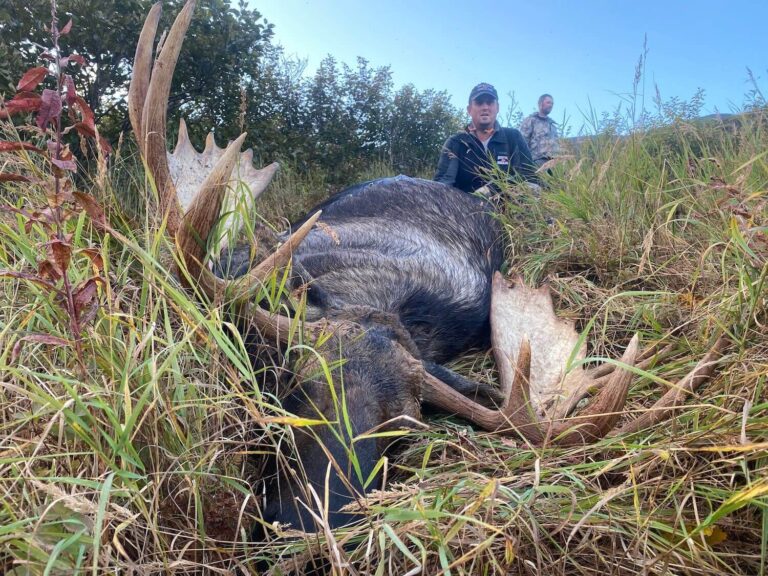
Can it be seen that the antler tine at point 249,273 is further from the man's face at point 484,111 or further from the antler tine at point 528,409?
the man's face at point 484,111

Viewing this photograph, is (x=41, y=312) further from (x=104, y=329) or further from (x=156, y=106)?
(x=156, y=106)

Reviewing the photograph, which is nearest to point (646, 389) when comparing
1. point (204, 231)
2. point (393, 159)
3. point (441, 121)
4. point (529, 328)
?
point (529, 328)

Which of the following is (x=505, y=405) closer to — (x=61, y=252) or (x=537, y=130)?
(x=61, y=252)

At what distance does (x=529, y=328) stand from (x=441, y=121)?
856cm

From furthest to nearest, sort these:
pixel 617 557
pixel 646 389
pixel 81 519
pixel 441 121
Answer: pixel 441 121, pixel 646 389, pixel 617 557, pixel 81 519

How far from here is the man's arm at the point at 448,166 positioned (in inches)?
236

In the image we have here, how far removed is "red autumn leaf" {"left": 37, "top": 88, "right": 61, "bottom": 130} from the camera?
5.16 ft

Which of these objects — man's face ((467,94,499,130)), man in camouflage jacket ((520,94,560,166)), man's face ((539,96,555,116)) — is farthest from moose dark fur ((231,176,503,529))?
man's face ((539,96,555,116))

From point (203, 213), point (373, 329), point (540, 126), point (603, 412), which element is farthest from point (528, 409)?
point (540, 126)

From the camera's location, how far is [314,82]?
31.2 ft

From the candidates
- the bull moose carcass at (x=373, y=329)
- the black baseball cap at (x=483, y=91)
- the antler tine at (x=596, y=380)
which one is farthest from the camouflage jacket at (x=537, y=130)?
the antler tine at (x=596, y=380)

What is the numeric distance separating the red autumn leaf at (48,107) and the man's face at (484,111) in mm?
5316

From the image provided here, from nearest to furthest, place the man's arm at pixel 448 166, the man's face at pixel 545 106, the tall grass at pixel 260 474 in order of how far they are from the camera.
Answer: the tall grass at pixel 260 474, the man's arm at pixel 448 166, the man's face at pixel 545 106

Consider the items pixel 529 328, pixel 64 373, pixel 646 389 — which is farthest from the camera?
pixel 529 328
